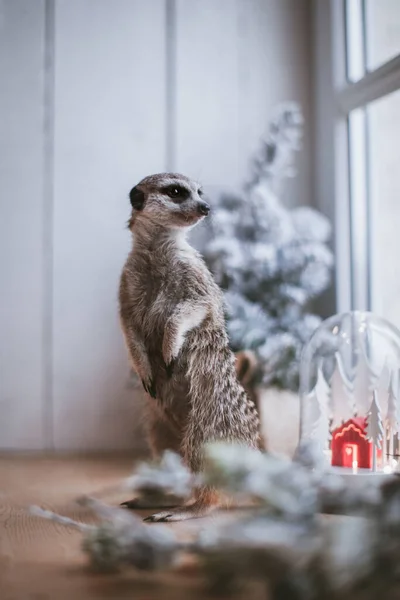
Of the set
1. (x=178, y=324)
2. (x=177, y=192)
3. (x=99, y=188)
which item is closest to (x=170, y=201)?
(x=177, y=192)

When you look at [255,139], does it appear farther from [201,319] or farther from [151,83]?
[201,319]

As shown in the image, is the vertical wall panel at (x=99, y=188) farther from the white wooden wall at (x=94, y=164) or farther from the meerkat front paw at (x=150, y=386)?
the meerkat front paw at (x=150, y=386)

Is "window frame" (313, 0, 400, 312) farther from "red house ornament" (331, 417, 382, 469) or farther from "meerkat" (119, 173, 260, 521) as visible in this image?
"meerkat" (119, 173, 260, 521)

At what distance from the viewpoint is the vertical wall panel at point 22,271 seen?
1821 millimetres

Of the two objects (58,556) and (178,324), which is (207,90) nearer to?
(178,324)

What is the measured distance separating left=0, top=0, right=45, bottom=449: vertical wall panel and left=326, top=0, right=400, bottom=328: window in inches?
33.8

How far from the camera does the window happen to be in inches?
76.8

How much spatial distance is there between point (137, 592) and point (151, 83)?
140 centimetres

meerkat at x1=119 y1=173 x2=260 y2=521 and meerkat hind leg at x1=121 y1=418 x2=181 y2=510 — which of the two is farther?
meerkat hind leg at x1=121 y1=418 x2=181 y2=510

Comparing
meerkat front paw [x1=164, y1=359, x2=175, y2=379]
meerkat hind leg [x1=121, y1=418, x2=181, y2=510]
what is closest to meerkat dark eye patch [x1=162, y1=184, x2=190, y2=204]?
meerkat front paw [x1=164, y1=359, x2=175, y2=379]

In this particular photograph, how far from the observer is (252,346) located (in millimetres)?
1854

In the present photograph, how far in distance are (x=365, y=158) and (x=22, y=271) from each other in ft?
3.35

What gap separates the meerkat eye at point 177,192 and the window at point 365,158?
0.98 meters

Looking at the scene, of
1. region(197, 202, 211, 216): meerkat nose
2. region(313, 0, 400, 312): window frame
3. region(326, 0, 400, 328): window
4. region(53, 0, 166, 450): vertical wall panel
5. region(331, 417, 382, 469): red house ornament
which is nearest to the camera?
region(197, 202, 211, 216): meerkat nose
